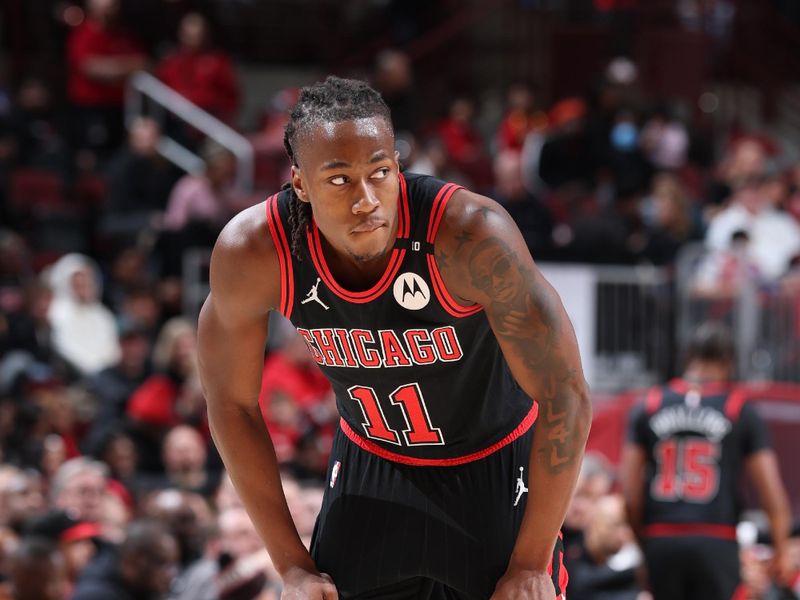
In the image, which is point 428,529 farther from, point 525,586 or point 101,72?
point 101,72

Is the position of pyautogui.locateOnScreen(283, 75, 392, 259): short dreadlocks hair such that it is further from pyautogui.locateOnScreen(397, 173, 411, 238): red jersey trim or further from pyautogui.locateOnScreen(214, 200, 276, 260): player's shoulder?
pyautogui.locateOnScreen(397, 173, 411, 238): red jersey trim

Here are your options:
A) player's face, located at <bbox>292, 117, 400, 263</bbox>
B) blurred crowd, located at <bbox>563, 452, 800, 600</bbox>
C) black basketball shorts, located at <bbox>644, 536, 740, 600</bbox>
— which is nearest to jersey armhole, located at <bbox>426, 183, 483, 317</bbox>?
player's face, located at <bbox>292, 117, 400, 263</bbox>

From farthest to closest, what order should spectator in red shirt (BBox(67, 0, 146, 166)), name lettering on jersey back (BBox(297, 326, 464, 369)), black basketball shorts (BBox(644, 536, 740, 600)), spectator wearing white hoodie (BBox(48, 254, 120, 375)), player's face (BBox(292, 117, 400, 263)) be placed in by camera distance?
spectator in red shirt (BBox(67, 0, 146, 166))
spectator wearing white hoodie (BBox(48, 254, 120, 375))
black basketball shorts (BBox(644, 536, 740, 600))
name lettering on jersey back (BBox(297, 326, 464, 369))
player's face (BBox(292, 117, 400, 263))

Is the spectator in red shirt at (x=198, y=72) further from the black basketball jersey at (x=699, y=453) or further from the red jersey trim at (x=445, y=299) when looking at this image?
the red jersey trim at (x=445, y=299)

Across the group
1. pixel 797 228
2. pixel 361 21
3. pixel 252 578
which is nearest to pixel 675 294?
pixel 797 228

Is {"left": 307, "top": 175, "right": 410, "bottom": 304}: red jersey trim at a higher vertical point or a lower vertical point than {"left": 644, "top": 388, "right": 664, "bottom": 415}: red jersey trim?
higher

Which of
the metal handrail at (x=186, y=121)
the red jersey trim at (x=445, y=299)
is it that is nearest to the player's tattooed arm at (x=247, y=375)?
the red jersey trim at (x=445, y=299)

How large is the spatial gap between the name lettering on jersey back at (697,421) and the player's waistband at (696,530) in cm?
46

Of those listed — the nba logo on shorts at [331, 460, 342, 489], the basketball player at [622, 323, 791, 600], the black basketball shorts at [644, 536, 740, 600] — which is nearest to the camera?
the nba logo on shorts at [331, 460, 342, 489]

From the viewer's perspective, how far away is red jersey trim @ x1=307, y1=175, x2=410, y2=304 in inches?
144

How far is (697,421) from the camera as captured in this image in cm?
737

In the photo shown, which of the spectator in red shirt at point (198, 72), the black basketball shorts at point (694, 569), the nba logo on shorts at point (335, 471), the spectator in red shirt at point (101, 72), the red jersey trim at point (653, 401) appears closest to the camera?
the nba logo on shorts at point (335, 471)

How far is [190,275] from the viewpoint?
1177 cm

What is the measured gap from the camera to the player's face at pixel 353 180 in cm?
347
